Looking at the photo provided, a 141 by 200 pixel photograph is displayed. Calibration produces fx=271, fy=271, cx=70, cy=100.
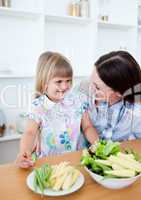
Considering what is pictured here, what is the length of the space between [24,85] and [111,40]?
1233 mm

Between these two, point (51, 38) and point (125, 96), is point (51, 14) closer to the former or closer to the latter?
point (51, 38)

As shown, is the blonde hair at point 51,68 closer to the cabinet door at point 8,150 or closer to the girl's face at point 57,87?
the girl's face at point 57,87

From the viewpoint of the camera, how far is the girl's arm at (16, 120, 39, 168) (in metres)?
1.13

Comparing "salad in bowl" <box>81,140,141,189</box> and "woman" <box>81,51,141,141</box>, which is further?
"woman" <box>81,51,141,141</box>

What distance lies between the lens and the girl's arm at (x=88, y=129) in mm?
1574

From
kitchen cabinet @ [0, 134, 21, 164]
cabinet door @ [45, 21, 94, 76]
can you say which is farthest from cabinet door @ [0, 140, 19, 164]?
cabinet door @ [45, 21, 94, 76]

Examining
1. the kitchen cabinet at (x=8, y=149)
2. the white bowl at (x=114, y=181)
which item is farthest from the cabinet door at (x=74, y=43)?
the white bowl at (x=114, y=181)

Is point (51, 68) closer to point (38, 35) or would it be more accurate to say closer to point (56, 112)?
point (56, 112)

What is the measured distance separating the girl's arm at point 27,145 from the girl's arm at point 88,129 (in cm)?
30

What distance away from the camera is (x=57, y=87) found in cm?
157

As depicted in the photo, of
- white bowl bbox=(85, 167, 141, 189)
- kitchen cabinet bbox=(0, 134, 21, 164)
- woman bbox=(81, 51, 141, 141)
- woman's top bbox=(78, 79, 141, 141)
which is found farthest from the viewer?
kitchen cabinet bbox=(0, 134, 21, 164)

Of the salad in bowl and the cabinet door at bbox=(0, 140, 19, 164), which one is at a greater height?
the salad in bowl

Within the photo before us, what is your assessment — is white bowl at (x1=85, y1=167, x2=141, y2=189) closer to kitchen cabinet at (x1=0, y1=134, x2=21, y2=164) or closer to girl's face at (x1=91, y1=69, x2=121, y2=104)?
girl's face at (x1=91, y1=69, x2=121, y2=104)

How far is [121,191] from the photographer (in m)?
0.99
